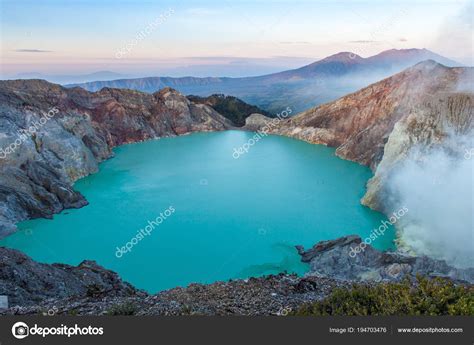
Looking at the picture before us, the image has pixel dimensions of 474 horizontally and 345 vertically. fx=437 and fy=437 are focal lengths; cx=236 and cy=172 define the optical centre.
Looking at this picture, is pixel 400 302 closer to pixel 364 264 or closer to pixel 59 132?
pixel 364 264

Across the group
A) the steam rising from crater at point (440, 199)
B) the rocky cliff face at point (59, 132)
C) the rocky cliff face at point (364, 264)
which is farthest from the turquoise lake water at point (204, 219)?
the steam rising from crater at point (440, 199)

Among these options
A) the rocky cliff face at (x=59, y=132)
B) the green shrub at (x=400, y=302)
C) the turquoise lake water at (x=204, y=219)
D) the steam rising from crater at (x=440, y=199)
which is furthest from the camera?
the rocky cliff face at (x=59, y=132)

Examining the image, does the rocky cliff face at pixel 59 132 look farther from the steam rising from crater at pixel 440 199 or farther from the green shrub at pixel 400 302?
the green shrub at pixel 400 302

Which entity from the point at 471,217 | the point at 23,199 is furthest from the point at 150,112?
the point at 471,217

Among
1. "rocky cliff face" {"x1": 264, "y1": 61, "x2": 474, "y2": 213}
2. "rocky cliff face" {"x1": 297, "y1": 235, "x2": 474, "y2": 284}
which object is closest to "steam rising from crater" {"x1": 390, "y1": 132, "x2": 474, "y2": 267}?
"rocky cliff face" {"x1": 264, "y1": 61, "x2": 474, "y2": 213}

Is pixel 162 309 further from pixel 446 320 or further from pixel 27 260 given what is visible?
pixel 27 260

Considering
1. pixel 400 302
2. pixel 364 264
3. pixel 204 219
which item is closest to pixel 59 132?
Answer: pixel 204 219

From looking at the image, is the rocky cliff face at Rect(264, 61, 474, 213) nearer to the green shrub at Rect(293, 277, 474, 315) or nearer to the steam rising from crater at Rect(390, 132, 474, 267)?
the steam rising from crater at Rect(390, 132, 474, 267)
